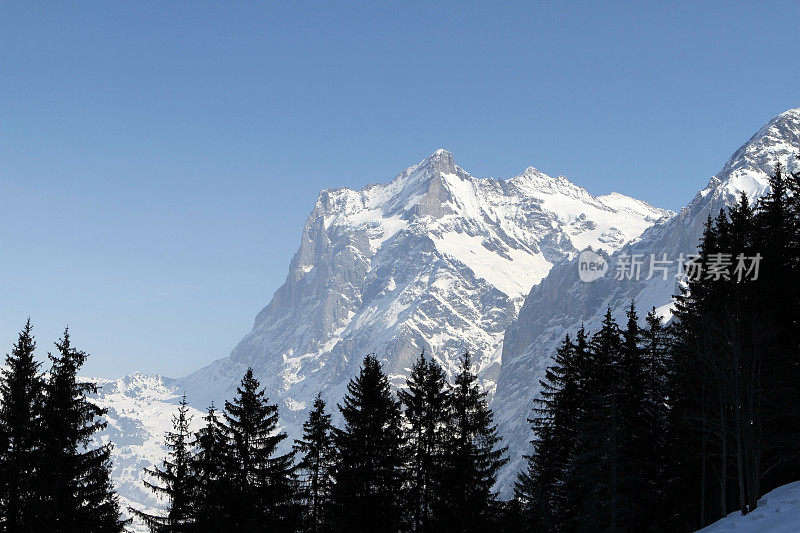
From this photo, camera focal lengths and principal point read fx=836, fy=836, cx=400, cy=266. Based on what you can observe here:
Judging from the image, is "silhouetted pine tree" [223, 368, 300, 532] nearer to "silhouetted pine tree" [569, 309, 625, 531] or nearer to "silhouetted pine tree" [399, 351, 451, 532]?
"silhouetted pine tree" [399, 351, 451, 532]

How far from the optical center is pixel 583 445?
139 feet

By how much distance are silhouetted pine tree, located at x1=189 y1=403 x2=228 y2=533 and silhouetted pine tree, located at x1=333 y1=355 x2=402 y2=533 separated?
5109mm

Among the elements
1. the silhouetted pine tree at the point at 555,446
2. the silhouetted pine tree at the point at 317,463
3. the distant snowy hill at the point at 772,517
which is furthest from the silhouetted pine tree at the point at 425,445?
the distant snowy hill at the point at 772,517

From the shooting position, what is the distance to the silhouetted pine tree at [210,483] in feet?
117

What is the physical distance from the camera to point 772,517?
84.4 ft

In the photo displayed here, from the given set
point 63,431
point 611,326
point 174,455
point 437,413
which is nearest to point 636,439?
point 611,326

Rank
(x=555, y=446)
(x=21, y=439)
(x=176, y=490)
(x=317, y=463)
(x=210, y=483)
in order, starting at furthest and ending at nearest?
(x=555, y=446)
(x=317, y=463)
(x=176, y=490)
(x=210, y=483)
(x=21, y=439)

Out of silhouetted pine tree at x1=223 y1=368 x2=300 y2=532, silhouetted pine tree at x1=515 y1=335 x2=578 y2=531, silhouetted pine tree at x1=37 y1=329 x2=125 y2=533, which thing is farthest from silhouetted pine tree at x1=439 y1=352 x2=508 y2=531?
silhouetted pine tree at x1=37 y1=329 x2=125 y2=533

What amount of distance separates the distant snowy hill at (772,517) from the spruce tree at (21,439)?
24595mm

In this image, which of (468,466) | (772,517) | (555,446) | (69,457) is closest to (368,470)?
(468,466)

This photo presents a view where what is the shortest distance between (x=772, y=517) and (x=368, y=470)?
15798 millimetres

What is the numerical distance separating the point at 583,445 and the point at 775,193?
19810 millimetres

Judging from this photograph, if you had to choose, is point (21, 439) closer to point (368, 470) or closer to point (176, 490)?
point (176, 490)

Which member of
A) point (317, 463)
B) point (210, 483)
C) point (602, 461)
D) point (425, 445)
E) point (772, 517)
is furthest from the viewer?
point (602, 461)
